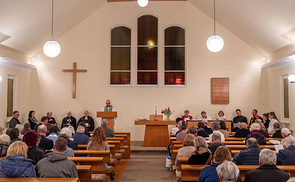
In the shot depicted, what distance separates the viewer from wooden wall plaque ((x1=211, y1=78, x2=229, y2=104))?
1154cm

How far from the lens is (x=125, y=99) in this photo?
38.4 ft

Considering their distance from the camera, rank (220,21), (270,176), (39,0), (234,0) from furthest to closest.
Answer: (220,21) < (234,0) < (39,0) < (270,176)

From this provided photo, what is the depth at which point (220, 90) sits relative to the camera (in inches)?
456

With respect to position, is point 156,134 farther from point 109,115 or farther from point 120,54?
point 120,54

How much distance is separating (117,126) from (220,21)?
541 centimetres

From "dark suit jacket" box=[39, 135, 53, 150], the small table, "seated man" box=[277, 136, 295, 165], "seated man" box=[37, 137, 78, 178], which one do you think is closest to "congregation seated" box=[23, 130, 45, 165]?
"seated man" box=[37, 137, 78, 178]

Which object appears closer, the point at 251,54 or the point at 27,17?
the point at 27,17

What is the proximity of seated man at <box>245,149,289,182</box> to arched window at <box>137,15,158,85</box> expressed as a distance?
8.95 metres

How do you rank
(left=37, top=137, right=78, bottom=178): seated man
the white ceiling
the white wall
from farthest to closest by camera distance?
the white wall
the white ceiling
(left=37, top=137, right=78, bottom=178): seated man

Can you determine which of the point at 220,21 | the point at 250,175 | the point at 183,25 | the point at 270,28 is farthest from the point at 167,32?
the point at 250,175

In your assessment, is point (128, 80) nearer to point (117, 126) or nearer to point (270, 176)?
point (117, 126)

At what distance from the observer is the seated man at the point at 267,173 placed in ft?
9.80

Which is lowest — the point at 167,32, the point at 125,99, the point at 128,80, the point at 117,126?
the point at 117,126

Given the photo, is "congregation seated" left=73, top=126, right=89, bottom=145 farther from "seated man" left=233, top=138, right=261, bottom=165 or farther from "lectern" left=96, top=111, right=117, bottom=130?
"seated man" left=233, top=138, right=261, bottom=165
